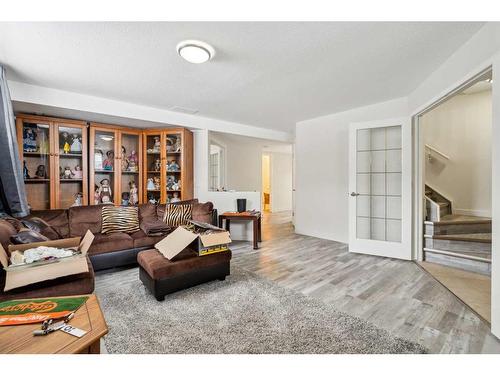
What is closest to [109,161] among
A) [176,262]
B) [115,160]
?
[115,160]

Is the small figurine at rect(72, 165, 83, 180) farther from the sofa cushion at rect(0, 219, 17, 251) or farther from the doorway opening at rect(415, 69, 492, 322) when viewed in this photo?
the doorway opening at rect(415, 69, 492, 322)

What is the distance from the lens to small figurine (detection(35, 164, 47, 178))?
3.25 metres

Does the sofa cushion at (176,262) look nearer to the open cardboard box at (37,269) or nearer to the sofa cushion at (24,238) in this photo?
the open cardboard box at (37,269)

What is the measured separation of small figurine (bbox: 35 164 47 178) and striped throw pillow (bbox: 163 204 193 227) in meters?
1.72

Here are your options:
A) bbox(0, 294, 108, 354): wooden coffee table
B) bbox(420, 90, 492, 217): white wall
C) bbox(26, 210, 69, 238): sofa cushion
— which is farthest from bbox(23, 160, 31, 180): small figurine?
bbox(420, 90, 492, 217): white wall

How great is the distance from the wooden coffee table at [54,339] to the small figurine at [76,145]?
3.31 meters

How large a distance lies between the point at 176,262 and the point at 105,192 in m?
2.46

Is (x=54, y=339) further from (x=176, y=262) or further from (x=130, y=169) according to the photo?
(x=130, y=169)

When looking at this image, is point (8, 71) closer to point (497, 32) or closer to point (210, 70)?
point (210, 70)

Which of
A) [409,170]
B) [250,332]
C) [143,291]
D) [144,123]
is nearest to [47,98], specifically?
[144,123]

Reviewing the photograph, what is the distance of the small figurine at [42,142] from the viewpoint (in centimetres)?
324

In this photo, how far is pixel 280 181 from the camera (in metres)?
8.27

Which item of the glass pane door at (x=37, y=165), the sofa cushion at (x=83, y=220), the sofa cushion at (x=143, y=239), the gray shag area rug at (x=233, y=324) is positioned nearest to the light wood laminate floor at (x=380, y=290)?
the gray shag area rug at (x=233, y=324)
